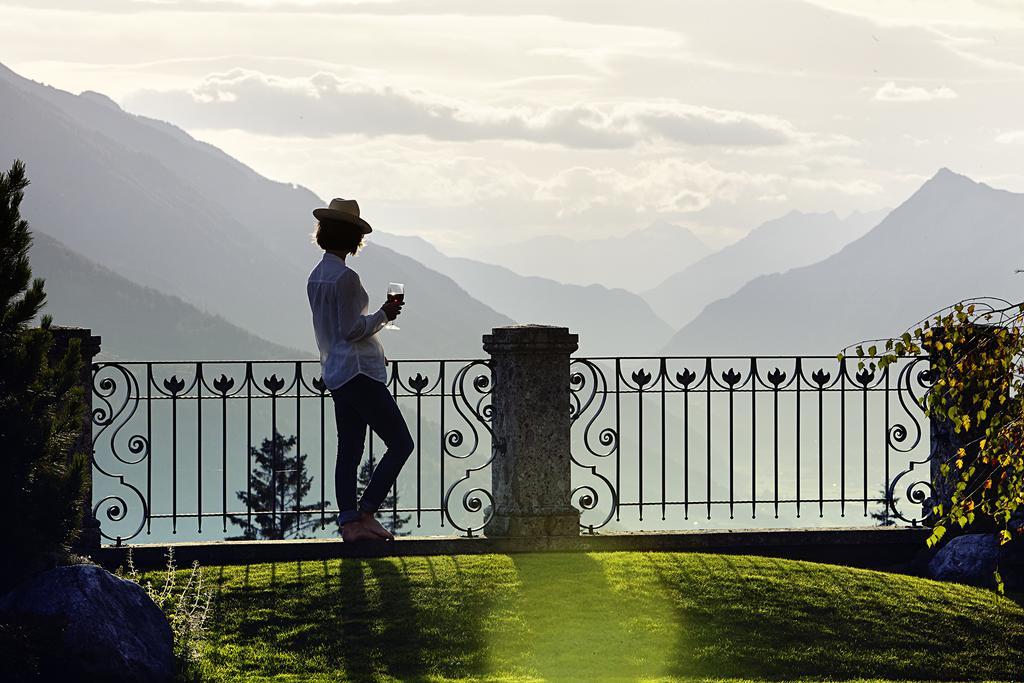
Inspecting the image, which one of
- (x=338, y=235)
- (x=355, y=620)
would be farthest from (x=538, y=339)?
(x=355, y=620)

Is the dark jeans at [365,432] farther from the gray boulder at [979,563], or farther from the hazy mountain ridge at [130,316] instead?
the hazy mountain ridge at [130,316]

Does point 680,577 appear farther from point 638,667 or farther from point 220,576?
point 220,576

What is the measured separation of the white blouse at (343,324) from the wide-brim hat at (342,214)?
0.25 m

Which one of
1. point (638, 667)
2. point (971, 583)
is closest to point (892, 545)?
point (971, 583)

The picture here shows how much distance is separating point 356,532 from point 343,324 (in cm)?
156

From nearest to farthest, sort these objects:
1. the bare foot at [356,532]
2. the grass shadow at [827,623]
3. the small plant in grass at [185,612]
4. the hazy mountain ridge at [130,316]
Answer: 1. the small plant in grass at [185,612]
2. the grass shadow at [827,623]
3. the bare foot at [356,532]
4. the hazy mountain ridge at [130,316]

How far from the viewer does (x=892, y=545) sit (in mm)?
10406

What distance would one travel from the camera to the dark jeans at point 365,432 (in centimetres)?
857

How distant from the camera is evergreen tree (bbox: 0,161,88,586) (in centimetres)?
680

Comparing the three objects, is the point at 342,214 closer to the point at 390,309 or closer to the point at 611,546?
the point at 390,309

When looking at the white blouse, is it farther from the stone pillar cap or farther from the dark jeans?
the stone pillar cap

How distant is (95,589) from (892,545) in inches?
252

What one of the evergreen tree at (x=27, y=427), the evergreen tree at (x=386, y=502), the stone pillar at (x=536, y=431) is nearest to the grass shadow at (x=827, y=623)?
the stone pillar at (x=536, y=431)

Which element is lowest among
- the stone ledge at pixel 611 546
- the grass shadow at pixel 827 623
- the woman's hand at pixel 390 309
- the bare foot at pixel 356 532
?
the grass shadow at pixel 827 623
